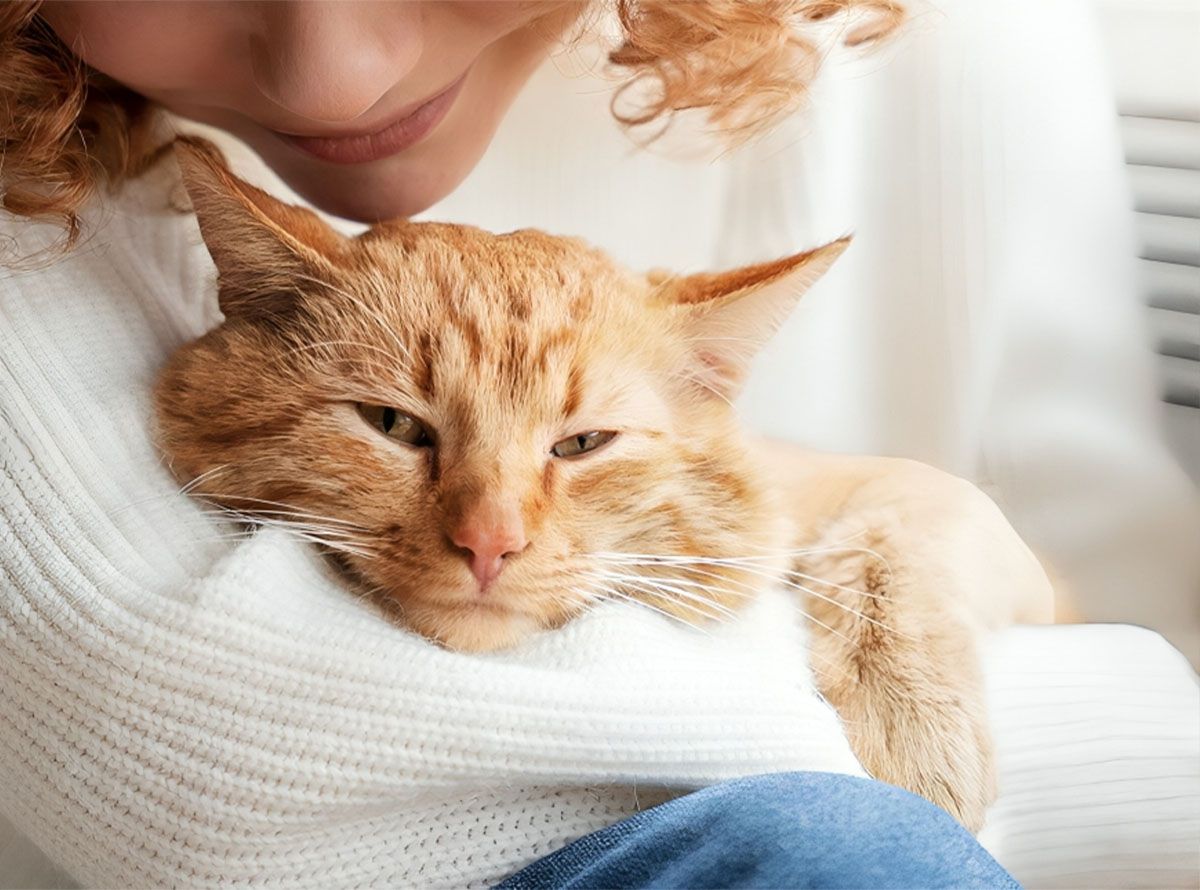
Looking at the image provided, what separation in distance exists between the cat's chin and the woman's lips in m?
0.55

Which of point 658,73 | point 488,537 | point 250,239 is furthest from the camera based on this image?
point 658,73

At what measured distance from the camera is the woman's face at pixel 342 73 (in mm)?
893

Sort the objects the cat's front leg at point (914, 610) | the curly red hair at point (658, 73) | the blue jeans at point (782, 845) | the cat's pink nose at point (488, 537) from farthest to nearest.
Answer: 1. the curly red hair at point (658, 73)
2. the cat's front leg at point (914, 610)
3. the cat's pink nose at point (488, 537)
4. the blue jeans at point (782, 845)

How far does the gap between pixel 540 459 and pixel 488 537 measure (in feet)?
0.37

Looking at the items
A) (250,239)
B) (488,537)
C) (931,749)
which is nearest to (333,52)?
(250,239)

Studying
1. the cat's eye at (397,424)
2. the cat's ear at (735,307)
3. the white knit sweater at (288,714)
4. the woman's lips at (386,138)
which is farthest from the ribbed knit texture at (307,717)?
the woman's lips at (386,138)

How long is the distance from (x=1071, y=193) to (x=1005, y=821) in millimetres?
553

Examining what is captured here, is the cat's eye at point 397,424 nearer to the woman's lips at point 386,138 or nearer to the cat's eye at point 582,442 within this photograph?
the cat's eye at point 582,442

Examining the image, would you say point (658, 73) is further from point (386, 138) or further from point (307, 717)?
point (307, 717)

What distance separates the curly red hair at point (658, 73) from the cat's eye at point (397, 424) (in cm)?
35

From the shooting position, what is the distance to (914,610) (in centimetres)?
91

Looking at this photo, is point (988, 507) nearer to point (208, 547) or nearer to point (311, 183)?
point (208, 547)

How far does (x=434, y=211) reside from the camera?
140cm

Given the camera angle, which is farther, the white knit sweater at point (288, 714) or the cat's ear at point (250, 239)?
the cat's ear at point (250, 239)
